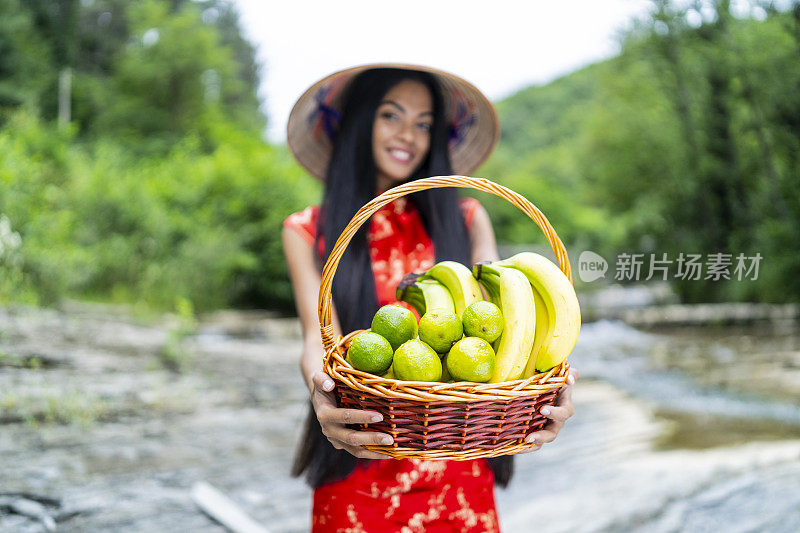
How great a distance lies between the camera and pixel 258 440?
428cm

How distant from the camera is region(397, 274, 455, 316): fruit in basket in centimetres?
135

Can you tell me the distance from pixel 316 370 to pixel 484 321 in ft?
1.64

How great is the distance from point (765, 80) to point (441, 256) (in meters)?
9.75

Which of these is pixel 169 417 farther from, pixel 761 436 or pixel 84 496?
pixel 761 436

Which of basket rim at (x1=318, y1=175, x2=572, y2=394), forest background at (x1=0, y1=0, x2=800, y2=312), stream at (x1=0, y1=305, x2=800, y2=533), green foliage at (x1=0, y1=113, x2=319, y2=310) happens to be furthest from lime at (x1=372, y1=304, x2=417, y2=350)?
green foliage at (x1=0, y1=113, x2=319, y2=310)

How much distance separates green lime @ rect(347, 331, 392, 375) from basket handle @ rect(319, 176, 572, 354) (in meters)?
0.11

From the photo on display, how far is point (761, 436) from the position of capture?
4.64 meters

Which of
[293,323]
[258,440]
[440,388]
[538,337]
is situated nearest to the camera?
[440,388]

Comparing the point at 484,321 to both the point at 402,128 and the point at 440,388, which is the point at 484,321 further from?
the point at 402,128

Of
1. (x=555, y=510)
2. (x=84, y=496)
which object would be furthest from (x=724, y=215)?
(x=84, y=496)

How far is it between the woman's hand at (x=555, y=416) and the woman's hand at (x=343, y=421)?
1.01 ft

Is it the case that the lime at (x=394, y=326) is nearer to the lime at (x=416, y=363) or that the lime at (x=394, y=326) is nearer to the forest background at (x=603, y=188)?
the lime at (x=416, y=363)

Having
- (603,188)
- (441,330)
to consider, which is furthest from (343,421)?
(603,188)

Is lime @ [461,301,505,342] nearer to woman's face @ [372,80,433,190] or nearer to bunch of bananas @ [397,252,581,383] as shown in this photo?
bunch of bananas @ [397,252,581,383]
